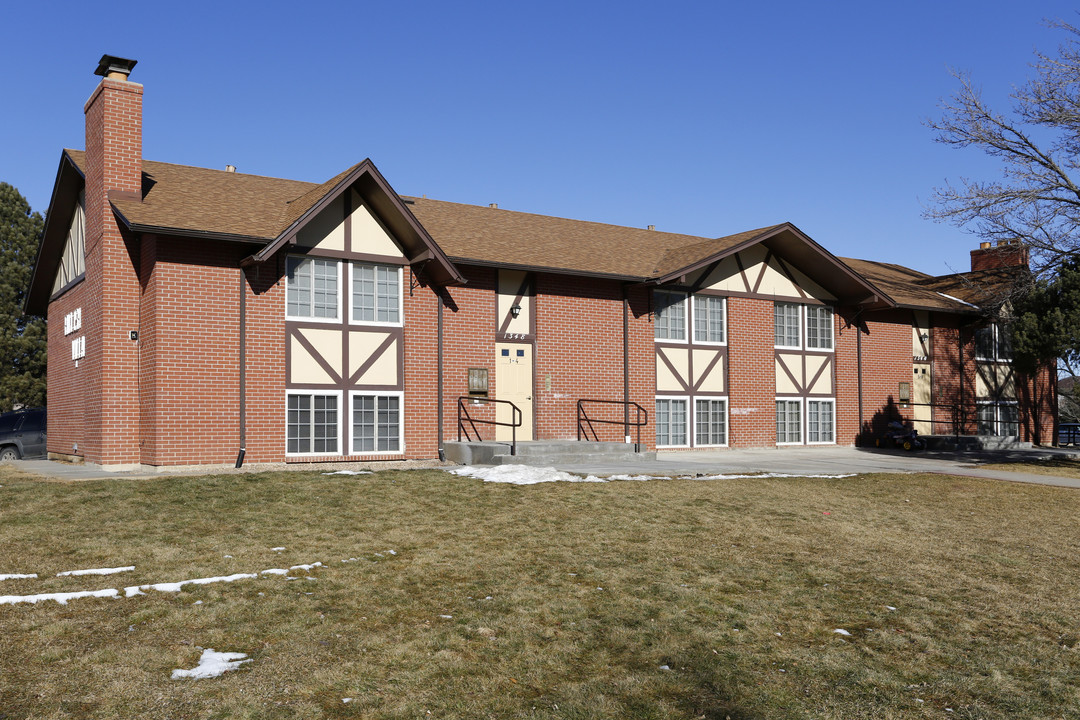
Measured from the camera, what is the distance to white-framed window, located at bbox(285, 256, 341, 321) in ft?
57.9

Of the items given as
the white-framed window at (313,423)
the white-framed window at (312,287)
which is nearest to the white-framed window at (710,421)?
the white-framed window at (313,423)

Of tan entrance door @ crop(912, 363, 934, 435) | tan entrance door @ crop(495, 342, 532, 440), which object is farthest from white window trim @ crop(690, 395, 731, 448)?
tan entrance door @ crop(912, 363, 934, 435)

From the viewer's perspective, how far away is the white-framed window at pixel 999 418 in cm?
2891

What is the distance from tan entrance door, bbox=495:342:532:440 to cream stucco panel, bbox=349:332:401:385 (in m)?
2.72

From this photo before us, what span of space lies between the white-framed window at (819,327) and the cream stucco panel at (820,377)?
369 mm

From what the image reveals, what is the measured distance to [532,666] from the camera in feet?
19.3

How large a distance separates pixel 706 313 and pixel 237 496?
584 inches

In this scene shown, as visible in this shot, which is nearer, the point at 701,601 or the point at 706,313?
the point at 701,601

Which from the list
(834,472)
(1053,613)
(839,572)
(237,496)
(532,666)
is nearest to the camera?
(532,666)

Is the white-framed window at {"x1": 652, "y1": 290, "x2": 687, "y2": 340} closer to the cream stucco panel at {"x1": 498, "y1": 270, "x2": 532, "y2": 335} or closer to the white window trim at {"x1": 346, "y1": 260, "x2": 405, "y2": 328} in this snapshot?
the cream stucco panel at {"x1": 498, "y1": 270, "x2": 532, "y2": 335}

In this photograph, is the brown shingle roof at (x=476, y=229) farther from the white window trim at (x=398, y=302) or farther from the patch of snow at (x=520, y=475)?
the patch of snow at (x=520, y=475)

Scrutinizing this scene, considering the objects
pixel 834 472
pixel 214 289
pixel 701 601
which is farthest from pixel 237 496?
pixel 834 472

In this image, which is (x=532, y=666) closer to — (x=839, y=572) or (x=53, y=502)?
(x=839, y=572)

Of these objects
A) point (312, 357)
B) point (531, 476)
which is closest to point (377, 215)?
point (312, 357)
